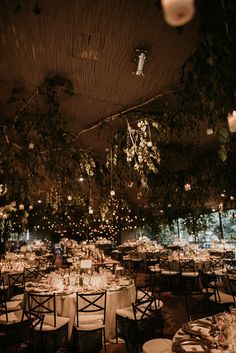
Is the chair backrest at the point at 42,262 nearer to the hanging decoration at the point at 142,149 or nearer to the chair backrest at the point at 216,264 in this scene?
the chair backrest at the point at 216,264

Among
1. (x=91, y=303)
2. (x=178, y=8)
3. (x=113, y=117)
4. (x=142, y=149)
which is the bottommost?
(x=91, y=303)

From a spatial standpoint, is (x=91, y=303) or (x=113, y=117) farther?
(x=113, y=117)

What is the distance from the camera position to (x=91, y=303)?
433 centimetres

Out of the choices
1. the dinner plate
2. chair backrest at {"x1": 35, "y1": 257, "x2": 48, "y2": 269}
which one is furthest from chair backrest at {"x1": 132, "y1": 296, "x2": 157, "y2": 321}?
chair backrest at {"x1": 35, "y1": 257, "x2": 48, "y2": 269}

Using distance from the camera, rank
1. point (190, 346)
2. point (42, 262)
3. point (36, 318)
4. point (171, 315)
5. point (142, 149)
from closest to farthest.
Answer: point (190, 346), point (36, 318), point (142, 149), point (171, 315), point (42, 262)

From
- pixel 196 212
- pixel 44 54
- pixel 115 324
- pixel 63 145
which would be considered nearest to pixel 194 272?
pixel 196 212

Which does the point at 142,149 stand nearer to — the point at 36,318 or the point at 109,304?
the point at 109,304

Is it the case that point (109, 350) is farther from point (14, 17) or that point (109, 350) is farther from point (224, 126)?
point (14, 17)

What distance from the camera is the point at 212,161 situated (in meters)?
7.23

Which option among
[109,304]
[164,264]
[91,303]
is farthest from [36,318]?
[164,264]

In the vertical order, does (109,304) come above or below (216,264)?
below

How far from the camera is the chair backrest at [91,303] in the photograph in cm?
432

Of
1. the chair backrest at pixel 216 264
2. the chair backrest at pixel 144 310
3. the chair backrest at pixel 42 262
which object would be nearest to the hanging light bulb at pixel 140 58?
the chair backrest at pixel 144 310

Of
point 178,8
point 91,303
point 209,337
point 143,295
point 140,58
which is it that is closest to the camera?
point 178,8
